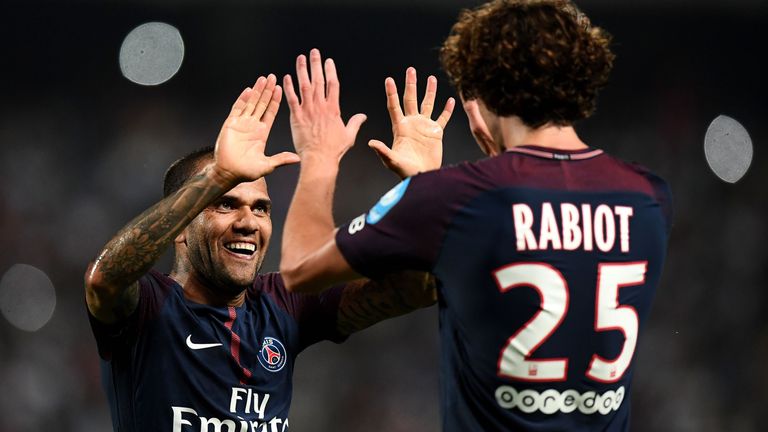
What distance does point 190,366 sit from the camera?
3.34 metres

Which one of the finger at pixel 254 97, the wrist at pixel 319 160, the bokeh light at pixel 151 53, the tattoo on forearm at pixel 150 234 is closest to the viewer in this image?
the wrist at pixel 319 160

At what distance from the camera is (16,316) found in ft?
26.7

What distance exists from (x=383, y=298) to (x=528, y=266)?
44.9 inches

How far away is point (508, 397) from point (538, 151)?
62 cm

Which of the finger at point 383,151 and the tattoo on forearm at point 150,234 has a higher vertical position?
the finger at point 383,151

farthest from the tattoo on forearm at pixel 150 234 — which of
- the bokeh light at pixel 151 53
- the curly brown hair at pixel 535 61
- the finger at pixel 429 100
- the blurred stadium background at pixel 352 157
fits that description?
the bokeh light at pixel 151 53

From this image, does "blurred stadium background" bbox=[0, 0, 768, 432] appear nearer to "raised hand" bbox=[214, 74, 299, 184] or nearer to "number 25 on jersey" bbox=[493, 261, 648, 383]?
"raised hand" bbox=[214, 74, 299, 184]

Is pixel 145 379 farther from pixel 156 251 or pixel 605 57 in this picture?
pixel 605 57

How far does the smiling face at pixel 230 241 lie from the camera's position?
350cm

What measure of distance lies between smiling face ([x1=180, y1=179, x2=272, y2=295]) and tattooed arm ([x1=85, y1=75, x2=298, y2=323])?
11.7 inches

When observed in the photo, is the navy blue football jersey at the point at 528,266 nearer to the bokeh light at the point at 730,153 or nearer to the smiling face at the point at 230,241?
the smiling face at the point at 230,241

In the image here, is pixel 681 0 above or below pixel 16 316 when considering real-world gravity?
above

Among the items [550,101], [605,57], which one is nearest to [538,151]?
[550,101]

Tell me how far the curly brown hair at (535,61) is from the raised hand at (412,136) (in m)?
0.70
